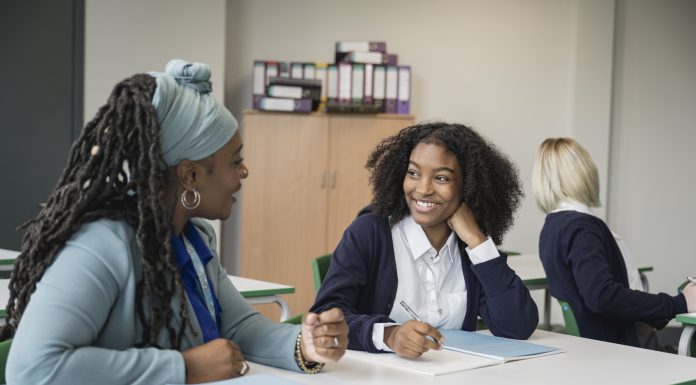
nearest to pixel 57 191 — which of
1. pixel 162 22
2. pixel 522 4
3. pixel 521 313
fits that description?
pixel 521 313

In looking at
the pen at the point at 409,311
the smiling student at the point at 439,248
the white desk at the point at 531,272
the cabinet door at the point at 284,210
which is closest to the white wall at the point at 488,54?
the cabinet door at the point at 284,210

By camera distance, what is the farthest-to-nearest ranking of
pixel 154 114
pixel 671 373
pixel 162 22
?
1. pixel 162 22
2. pixel 671 373
3. pixel 154 114

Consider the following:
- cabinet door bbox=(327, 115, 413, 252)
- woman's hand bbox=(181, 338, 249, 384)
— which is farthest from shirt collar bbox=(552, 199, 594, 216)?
cabinet door bbox=(327, 115, 413, 252)

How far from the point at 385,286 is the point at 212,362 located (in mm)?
881

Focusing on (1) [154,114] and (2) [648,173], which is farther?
(2) [648,173]

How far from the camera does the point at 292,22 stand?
6.43m

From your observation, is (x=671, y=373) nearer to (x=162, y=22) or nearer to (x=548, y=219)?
(x=548, y=219)

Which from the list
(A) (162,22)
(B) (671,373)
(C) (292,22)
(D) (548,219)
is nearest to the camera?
(B) (671,373)

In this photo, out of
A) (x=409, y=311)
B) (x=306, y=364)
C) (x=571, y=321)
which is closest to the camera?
(x=306, y=364)

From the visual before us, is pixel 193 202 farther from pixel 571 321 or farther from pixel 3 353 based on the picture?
pixel 571 321

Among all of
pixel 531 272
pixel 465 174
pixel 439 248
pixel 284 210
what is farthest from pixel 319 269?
pixel 284 210

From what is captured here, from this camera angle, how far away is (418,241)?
2.39m

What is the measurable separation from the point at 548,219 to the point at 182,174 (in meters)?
1.91

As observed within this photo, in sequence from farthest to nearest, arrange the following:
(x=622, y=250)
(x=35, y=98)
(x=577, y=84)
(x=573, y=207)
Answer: (x=577, y=84) < (x=35, y=98) < (x=622, y=250) < (x=573, y=207)
